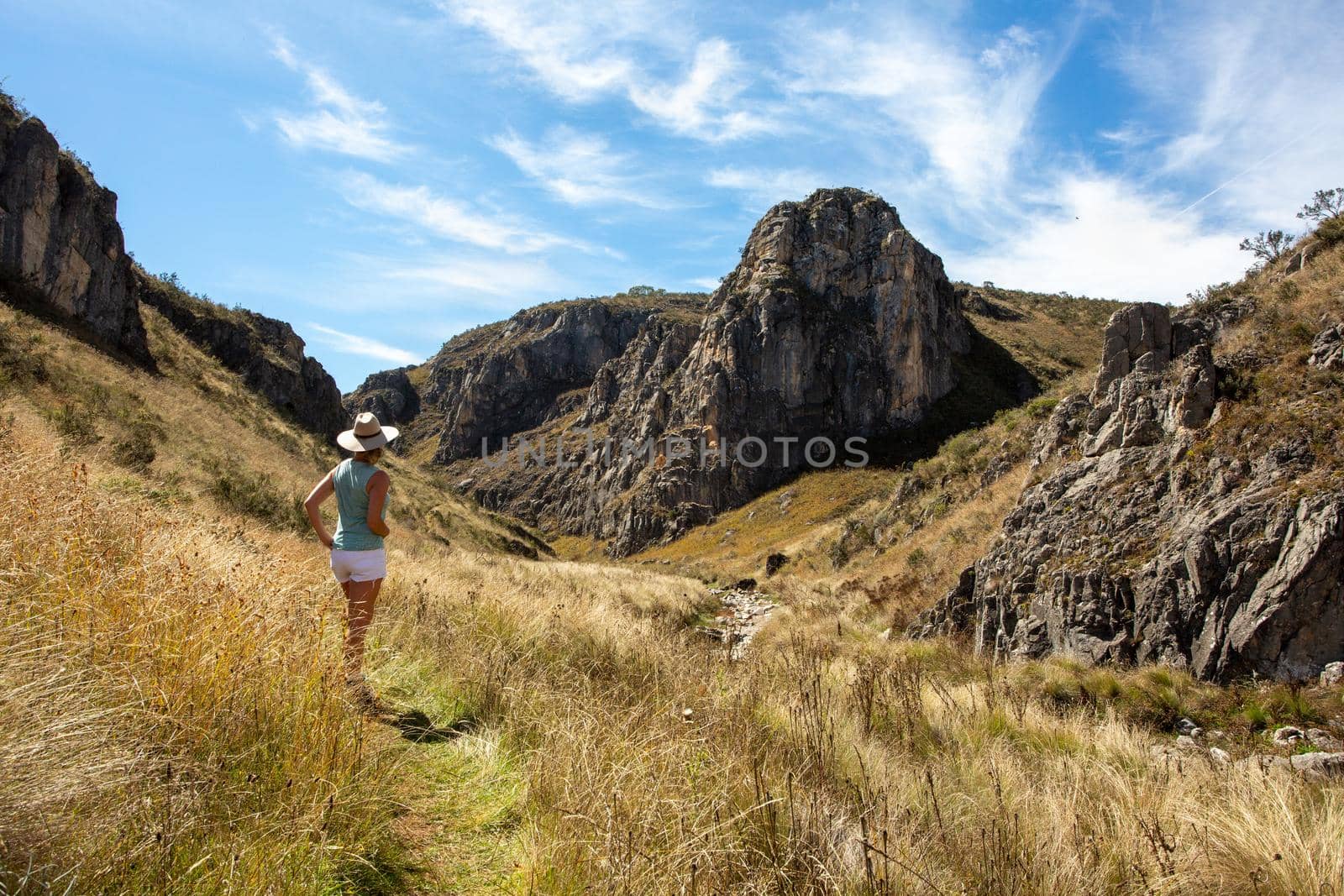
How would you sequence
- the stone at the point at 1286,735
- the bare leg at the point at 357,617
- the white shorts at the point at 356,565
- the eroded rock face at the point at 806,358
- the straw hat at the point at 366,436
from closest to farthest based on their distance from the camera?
1. the bare leg at the point at 357,617
2. the white shorts at the point at 356,565
3. the straw hat at the point at 366,436
4. the stone at the point at 1286,735
5. the eroded rock face at the point at 806,358

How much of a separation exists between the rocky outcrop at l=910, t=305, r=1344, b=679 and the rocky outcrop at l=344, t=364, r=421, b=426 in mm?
143632

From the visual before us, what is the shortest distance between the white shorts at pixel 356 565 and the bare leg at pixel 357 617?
49 millimetres

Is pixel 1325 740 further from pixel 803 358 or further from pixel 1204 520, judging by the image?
pixel 803 358

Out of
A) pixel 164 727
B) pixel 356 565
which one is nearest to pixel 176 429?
pixel 356 565

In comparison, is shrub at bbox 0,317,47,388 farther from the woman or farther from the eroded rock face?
the eroded rock face

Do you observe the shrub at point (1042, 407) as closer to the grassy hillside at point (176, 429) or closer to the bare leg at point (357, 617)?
the bare leg at point (357, 617)

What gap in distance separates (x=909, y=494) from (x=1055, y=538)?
16.2 meters

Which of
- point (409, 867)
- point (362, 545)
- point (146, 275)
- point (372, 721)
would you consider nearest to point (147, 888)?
point (409, 867)

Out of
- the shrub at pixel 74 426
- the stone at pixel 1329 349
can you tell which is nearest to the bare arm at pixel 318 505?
the shrub at pixel 74 426

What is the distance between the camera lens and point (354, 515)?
4.65 m

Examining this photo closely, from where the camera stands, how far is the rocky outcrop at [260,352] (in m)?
42.9

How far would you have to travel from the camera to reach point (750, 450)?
231ft

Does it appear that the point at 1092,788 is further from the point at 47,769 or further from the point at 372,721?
the point at 47,769

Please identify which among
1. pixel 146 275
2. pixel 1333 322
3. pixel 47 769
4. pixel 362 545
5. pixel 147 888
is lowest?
pixel 147 888
